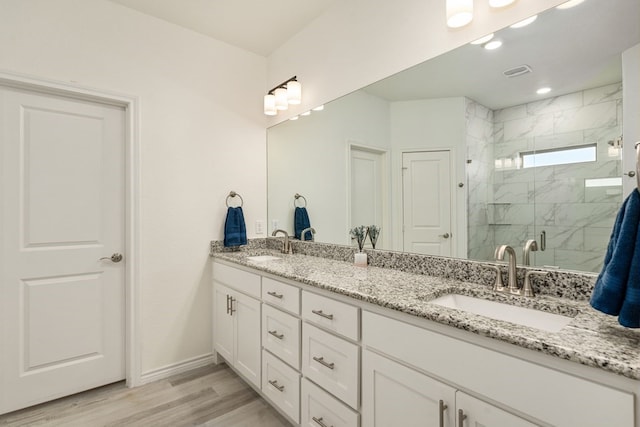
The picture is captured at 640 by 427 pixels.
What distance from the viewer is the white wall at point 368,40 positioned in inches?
57.4

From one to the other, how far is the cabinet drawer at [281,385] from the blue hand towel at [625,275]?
1.32 metres

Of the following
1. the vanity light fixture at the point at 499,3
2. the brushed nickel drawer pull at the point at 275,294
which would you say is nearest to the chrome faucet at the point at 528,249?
the vanity light fixture at the point at 499,3

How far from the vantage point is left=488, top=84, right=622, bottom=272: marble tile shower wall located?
1.16 meters

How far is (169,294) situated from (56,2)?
2.01 m

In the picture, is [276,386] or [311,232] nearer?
[276,386]

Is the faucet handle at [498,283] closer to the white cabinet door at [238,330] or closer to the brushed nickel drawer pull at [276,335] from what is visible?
the brushed nickel drawer pull at [276,335]

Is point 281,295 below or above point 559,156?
below

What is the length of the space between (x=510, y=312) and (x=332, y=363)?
2.51 ft

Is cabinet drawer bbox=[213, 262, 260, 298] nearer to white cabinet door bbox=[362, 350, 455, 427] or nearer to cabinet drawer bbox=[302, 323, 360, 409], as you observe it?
cabinet drawer bbox=[302, 323, 360, 409]

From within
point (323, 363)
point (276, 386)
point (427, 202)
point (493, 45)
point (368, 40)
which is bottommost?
point (276, 386)

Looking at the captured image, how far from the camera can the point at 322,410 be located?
1479mm

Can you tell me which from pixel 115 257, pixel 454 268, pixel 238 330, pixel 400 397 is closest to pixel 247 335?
pixel 238 330

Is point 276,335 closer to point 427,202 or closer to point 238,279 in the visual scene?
point 238,279

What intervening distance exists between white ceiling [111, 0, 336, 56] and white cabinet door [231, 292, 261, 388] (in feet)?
6.49
